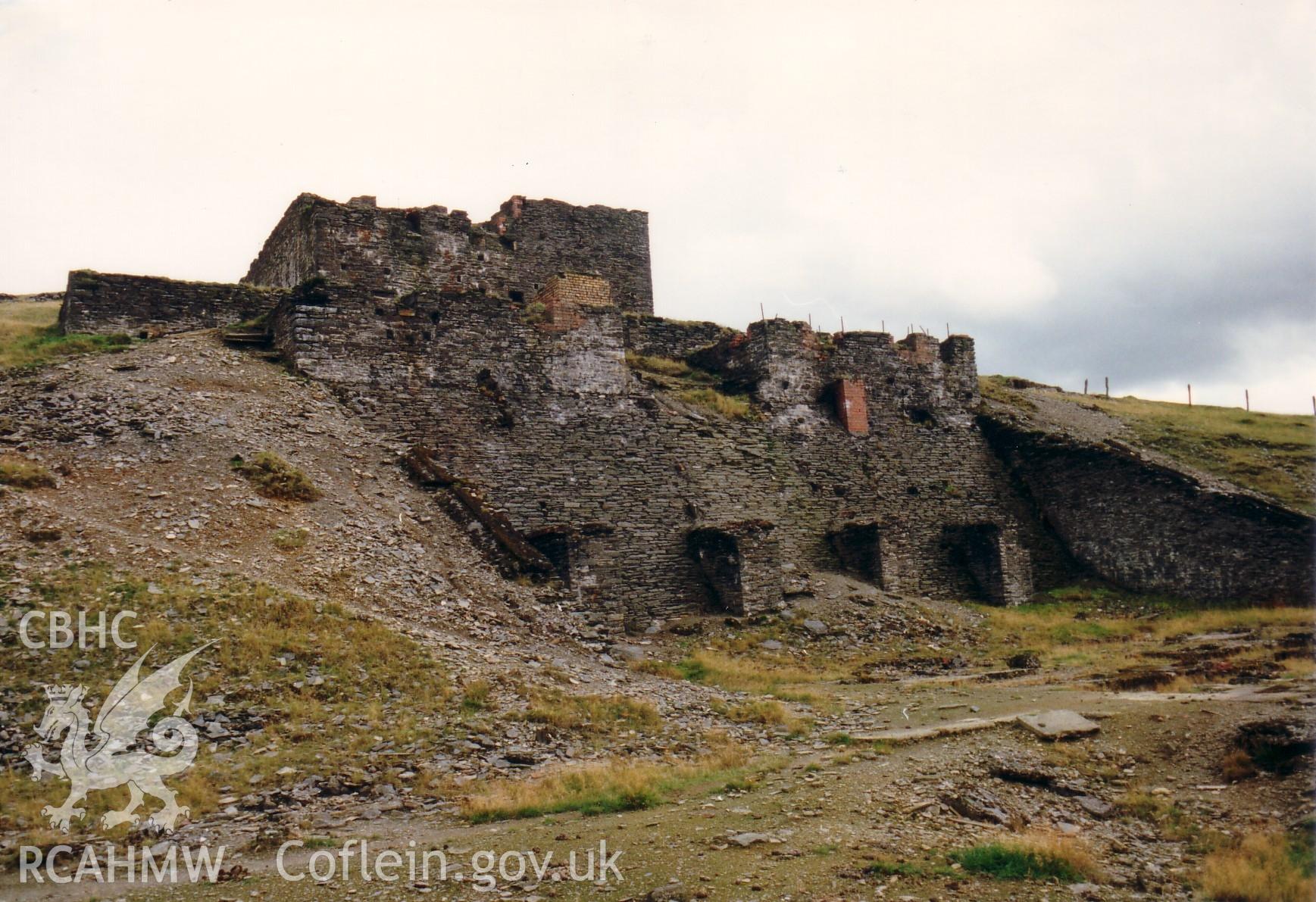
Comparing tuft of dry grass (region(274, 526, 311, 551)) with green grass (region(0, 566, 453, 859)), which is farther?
tuft of dry grass (region(274, 526, 311, 551))

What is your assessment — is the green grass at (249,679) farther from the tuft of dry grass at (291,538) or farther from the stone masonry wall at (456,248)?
the stone masonry wall at (456,248)

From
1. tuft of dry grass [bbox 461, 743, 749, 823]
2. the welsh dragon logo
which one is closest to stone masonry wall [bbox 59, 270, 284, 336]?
the welsh dragon logo

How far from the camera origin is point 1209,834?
28.9ft

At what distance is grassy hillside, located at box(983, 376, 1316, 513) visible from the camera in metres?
24.7

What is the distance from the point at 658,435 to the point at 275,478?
841 cm

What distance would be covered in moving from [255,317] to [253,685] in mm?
11756

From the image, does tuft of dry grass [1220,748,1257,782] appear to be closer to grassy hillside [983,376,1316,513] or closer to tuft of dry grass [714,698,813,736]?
tuft of dry grass [714,698,813,736]

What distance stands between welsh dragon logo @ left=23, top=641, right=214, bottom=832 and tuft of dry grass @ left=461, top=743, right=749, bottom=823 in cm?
278

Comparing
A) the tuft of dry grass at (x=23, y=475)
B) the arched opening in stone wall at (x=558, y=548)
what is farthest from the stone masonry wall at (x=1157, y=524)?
the tuft of dry grass at (x=23, y=475)

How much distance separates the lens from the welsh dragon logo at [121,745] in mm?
9148

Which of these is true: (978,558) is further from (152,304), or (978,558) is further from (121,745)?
(121,745)

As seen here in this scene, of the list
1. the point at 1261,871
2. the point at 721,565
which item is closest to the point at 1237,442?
the point at 721,565

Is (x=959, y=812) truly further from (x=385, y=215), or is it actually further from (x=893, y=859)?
(x=385, y=215)

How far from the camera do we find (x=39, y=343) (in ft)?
61.3
